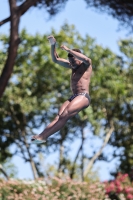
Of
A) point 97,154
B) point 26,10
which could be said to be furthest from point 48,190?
point 97,154

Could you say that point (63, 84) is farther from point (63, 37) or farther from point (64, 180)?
point (64, 180)

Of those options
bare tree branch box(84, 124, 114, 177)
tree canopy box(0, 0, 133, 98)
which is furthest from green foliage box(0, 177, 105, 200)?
bare tree branch box(84, 124, 114, 177)

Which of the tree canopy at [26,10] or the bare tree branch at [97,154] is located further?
the bare tree branch at [97,154]

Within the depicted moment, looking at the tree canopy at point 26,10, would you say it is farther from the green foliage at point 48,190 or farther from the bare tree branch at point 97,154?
the bare tree branch at point 97,154

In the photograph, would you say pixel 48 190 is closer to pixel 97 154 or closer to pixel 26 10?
pixel 26 10

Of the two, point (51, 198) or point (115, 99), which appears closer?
point (51, 198)

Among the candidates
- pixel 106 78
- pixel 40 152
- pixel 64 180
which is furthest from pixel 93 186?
pixel 40 152

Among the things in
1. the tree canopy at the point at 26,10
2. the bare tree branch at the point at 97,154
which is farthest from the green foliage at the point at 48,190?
the bare tree branch at the point at 97,154

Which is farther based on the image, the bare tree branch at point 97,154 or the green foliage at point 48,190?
the bare tree branch at point 97,154

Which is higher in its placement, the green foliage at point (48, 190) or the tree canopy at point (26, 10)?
the tree canopy at point (26, 10)

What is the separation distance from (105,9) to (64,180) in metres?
4.59

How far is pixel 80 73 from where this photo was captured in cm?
393

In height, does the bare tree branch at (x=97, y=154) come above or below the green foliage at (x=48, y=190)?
above

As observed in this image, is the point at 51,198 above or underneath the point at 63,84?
underneath
